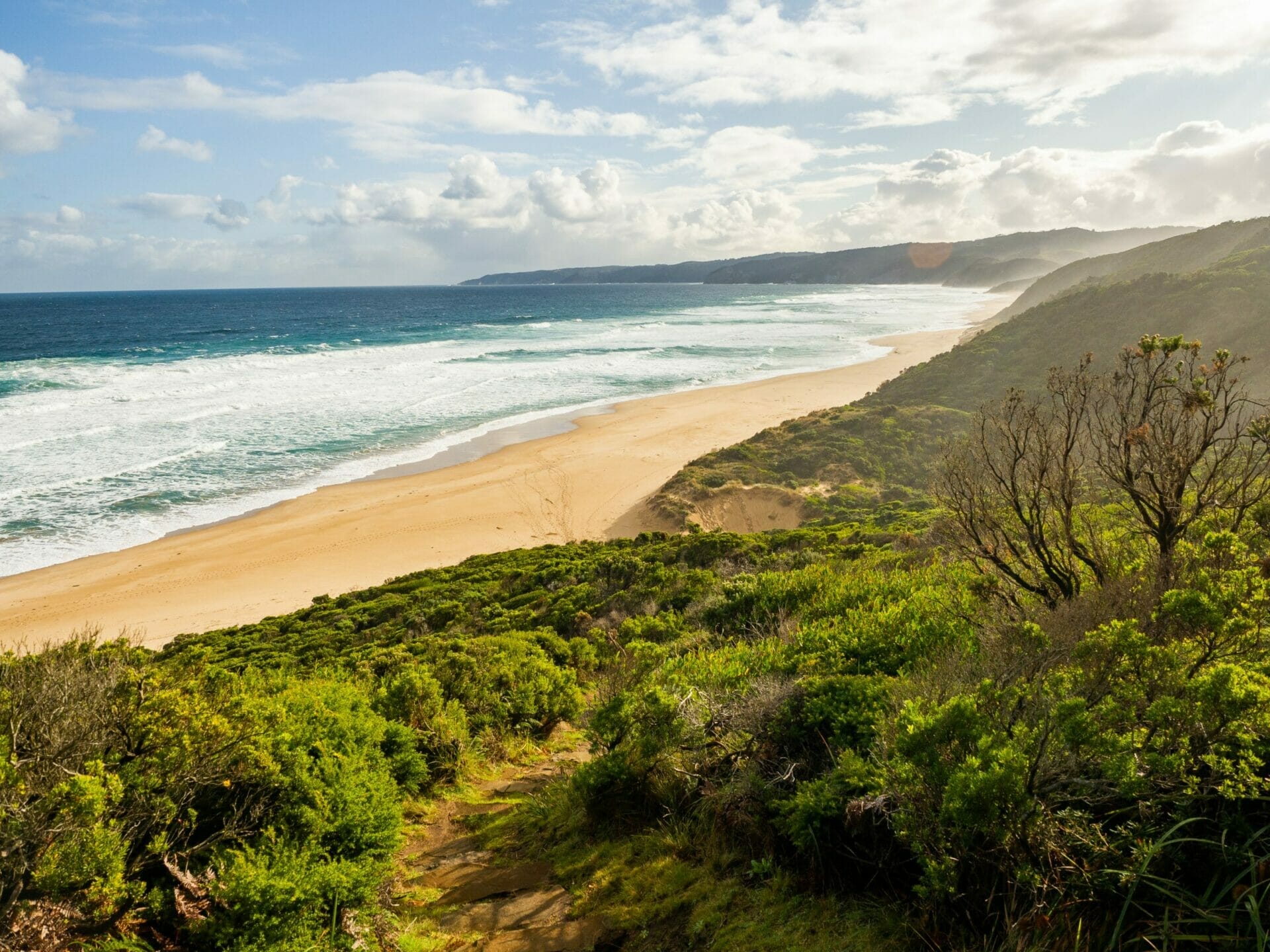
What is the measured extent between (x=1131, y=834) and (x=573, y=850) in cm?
324

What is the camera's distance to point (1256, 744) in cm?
288

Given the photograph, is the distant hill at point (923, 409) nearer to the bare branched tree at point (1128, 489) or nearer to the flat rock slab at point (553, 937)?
the bare branched tree at point (1128, 489)

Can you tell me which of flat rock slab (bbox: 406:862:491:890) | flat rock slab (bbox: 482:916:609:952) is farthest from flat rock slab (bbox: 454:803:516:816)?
flat rock slab (bbox: 482:916:609:952)

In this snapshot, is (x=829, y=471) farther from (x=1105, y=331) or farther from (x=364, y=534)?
(x=1105, y=331)

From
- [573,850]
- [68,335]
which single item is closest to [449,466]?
[573,850]

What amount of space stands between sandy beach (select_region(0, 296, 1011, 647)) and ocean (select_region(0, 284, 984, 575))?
1.66 m

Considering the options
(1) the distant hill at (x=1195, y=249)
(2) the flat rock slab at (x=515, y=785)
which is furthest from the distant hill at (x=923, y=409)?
(2) the flat rock slab at (x=515, y=785)

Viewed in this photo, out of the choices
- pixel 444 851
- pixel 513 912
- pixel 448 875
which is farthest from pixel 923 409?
pixel 513 912

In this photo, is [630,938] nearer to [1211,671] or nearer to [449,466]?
[1211,671]

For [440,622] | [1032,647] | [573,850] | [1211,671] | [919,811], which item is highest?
[1211,671]

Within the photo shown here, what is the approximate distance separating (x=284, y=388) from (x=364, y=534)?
78.7ft

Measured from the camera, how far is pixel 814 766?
442 centimetres

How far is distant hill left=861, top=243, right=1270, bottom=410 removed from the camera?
23.1 m

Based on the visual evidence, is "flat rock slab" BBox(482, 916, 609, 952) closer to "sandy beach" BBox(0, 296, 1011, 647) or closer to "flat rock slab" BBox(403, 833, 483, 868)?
"flat rock slab" BBox(403, 833, 483, 868)
